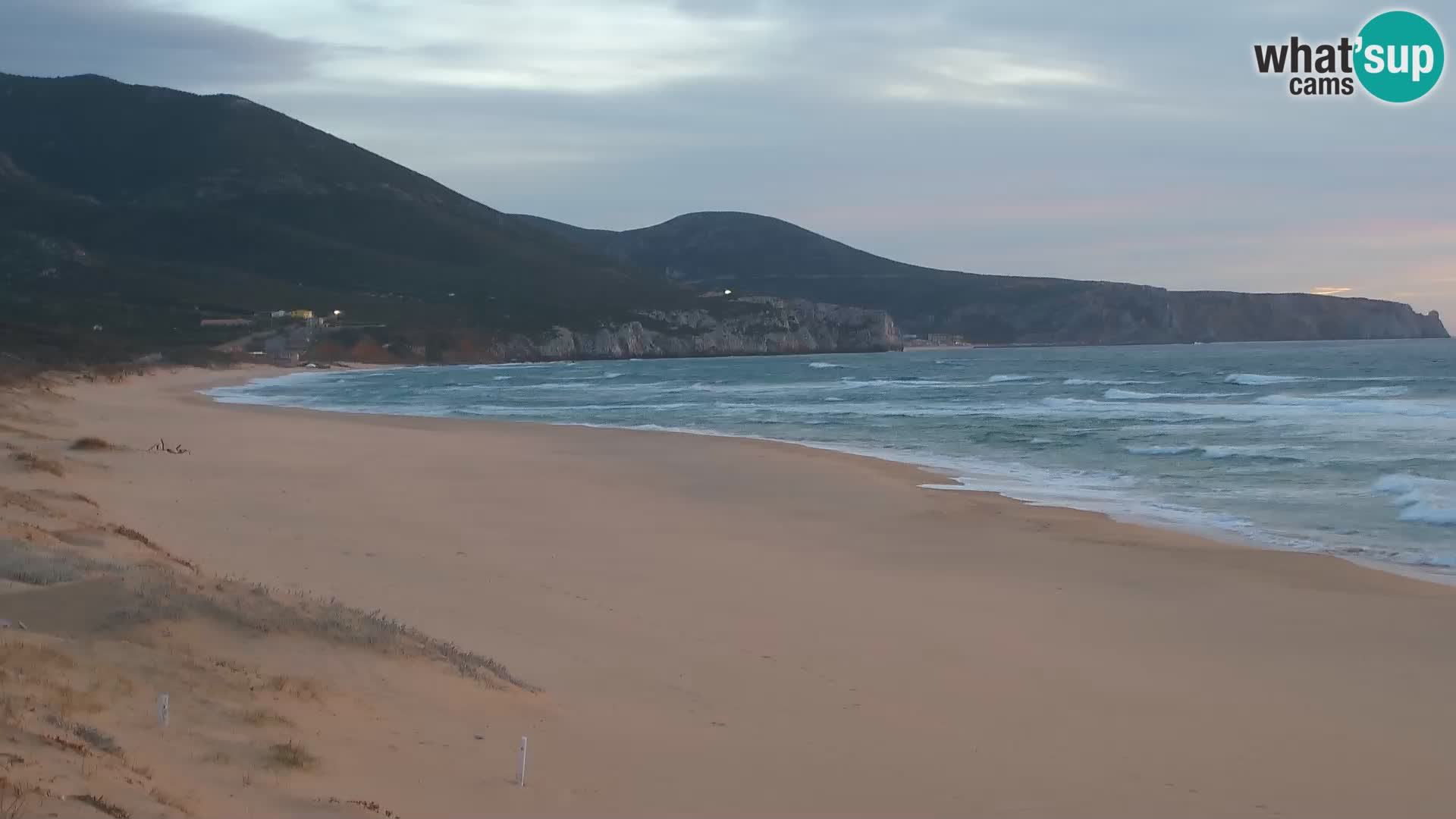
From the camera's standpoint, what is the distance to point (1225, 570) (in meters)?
10.5

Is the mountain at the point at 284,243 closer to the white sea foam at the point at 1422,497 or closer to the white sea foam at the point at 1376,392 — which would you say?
the white sea foam at the point at 1376,392

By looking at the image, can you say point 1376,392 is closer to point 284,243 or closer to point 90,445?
point 90,445

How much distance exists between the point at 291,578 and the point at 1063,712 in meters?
5.53

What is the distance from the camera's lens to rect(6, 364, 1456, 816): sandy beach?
5.21 metres

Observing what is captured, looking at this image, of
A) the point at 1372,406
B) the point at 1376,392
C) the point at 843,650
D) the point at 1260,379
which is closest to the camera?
the point at 843,650

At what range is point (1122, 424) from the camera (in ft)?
92.9

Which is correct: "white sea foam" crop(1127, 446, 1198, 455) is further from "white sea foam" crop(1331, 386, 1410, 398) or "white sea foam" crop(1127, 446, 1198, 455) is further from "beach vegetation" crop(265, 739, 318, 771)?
"white sea foam" crop(1331, 386, 1410, 398)

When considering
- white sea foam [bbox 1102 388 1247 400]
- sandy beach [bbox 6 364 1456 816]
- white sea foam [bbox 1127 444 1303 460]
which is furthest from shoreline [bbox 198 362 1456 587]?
white sea foam [bbox 1102 388 1247 400]

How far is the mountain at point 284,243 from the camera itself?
107625mm

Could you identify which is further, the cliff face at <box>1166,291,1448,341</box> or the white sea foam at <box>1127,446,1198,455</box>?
the cliff face at <box>1166,291,1448,341</box>

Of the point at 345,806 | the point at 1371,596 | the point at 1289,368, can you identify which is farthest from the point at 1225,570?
the point at 1289,368

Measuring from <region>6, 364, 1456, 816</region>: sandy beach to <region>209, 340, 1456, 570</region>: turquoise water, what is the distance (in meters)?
2.38

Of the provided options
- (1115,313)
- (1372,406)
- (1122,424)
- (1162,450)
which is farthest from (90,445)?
(1115,313)

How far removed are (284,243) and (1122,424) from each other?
12141 centimetres
